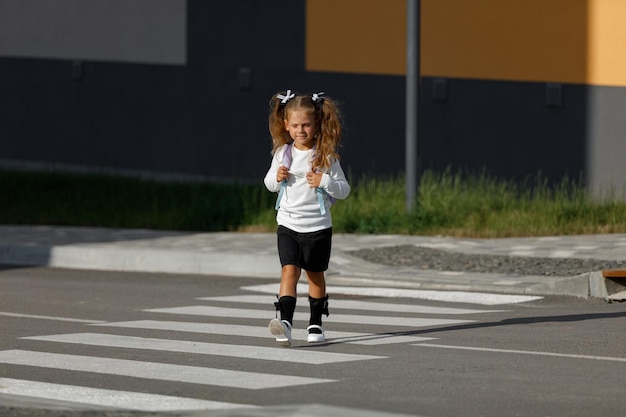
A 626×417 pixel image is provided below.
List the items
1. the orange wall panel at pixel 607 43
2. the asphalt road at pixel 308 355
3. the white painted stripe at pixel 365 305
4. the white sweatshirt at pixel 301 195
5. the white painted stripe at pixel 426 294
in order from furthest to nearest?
the orange wall panel at pixel 607 43, the white painted stripe at pixel 426 294, the white painted stripe at pixel 365 305, the white sweatshirt at pixel 301 195, the asphalt road at pixel 308 355

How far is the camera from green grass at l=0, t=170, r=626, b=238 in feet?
59.3

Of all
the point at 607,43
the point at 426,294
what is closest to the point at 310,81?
the point at 607,43

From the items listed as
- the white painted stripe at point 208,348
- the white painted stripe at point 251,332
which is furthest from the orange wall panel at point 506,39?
the white painted stripe at point 208,348

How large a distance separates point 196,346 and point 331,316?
208 centimetres

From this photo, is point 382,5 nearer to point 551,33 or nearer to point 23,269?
point 551,33

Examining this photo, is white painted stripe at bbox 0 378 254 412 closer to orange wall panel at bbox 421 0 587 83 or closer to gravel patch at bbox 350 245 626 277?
gravel patch at bbox 350 245 626 277

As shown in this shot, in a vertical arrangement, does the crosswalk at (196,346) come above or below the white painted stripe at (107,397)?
below

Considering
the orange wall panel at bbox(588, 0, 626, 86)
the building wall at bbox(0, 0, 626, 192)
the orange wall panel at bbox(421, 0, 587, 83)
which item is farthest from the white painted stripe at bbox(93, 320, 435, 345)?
the orange wall panel at bbox(421, 0, 587, 83)

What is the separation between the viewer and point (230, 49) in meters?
25.6

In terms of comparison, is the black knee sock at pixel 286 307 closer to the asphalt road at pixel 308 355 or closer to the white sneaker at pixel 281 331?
the white sneaker at pixel 281 331

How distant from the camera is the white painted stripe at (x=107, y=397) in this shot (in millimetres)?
7652

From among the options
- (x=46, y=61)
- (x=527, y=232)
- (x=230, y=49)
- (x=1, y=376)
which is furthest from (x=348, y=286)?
(x=46, y=61)

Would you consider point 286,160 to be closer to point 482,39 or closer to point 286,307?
point 286,307

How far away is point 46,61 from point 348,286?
14.8 metres
